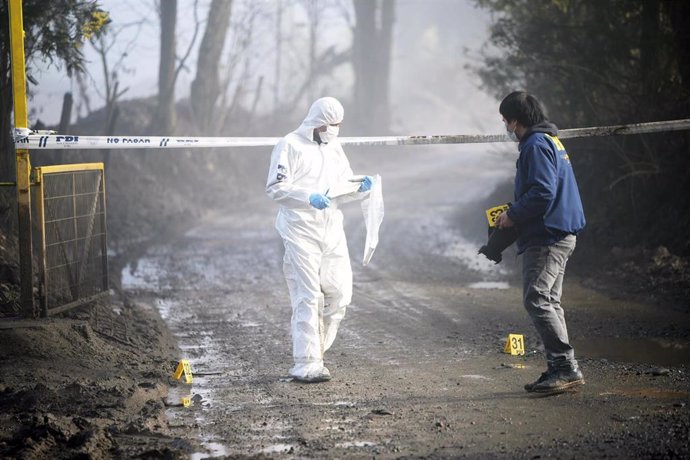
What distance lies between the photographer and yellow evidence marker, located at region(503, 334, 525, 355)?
8.58 meters

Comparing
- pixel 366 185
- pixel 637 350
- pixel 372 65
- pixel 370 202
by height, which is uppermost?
pixel 372 65

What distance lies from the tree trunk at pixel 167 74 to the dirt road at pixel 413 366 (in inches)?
344

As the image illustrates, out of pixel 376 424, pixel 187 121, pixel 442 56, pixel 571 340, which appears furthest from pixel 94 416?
pixel 442 56

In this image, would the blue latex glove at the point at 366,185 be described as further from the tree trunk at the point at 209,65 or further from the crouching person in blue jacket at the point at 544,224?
the tree trunk at the point at 209,65

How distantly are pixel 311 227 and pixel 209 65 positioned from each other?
1926 centimetres

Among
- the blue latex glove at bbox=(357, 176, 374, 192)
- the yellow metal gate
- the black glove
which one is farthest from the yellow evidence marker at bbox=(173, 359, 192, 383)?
the black glove

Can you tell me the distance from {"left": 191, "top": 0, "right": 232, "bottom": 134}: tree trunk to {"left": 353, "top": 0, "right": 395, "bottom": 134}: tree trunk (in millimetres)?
→ 11506

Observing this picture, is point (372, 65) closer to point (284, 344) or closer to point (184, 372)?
point (284, 344)

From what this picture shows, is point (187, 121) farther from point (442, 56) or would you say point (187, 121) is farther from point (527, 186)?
point (442, 56)

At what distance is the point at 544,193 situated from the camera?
6.88 meters

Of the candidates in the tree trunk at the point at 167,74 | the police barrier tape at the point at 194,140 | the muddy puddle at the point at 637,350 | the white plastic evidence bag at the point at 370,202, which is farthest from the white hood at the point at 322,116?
the tree trunk at the point at 167,74

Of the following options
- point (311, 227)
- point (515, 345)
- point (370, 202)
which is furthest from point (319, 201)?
Answer: point (515, 345)

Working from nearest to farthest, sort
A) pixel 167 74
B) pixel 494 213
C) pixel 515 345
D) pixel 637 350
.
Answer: pixel 494 213 < pixel 515 345 < pixel 637 350 < pixel 167 74

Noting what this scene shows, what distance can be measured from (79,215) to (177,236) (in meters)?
8.65
